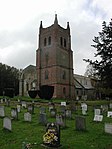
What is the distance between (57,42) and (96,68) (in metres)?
23.6

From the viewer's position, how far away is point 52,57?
52094mm

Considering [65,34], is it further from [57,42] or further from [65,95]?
[65,95]

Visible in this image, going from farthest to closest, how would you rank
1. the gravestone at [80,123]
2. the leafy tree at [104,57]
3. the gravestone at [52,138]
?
the leafy tree at [104,57]
the gravestone at [80,123]
the gravestone at [52,138]

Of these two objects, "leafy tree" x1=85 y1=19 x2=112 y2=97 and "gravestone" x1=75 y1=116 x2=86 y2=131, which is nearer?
"gravestone" x1=75 y1=116 x2=86 y2=131

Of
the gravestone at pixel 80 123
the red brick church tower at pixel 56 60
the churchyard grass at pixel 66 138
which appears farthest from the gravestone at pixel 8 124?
the red brick church tower at pixel 56 60

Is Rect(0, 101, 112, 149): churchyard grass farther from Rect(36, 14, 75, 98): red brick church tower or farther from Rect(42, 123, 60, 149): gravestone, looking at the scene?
Rect(36, 14, 75, 98): red brick church tower

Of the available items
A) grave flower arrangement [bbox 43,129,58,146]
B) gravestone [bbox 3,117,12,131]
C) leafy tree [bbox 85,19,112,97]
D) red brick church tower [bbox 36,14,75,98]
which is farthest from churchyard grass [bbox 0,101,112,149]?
red brick church tower [bbox 36,14,75,98]

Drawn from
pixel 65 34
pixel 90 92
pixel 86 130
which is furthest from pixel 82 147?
pixel 90 92

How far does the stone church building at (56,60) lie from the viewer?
168 feet

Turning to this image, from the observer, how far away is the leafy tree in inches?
1158

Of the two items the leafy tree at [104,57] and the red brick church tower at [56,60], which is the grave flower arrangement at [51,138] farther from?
the red brick church tower at [56,60]

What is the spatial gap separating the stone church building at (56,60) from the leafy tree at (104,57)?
20.2 metres

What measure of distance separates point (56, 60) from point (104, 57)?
2189 centimetres

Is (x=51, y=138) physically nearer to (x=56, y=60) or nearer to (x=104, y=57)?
(x=104, y=57)
